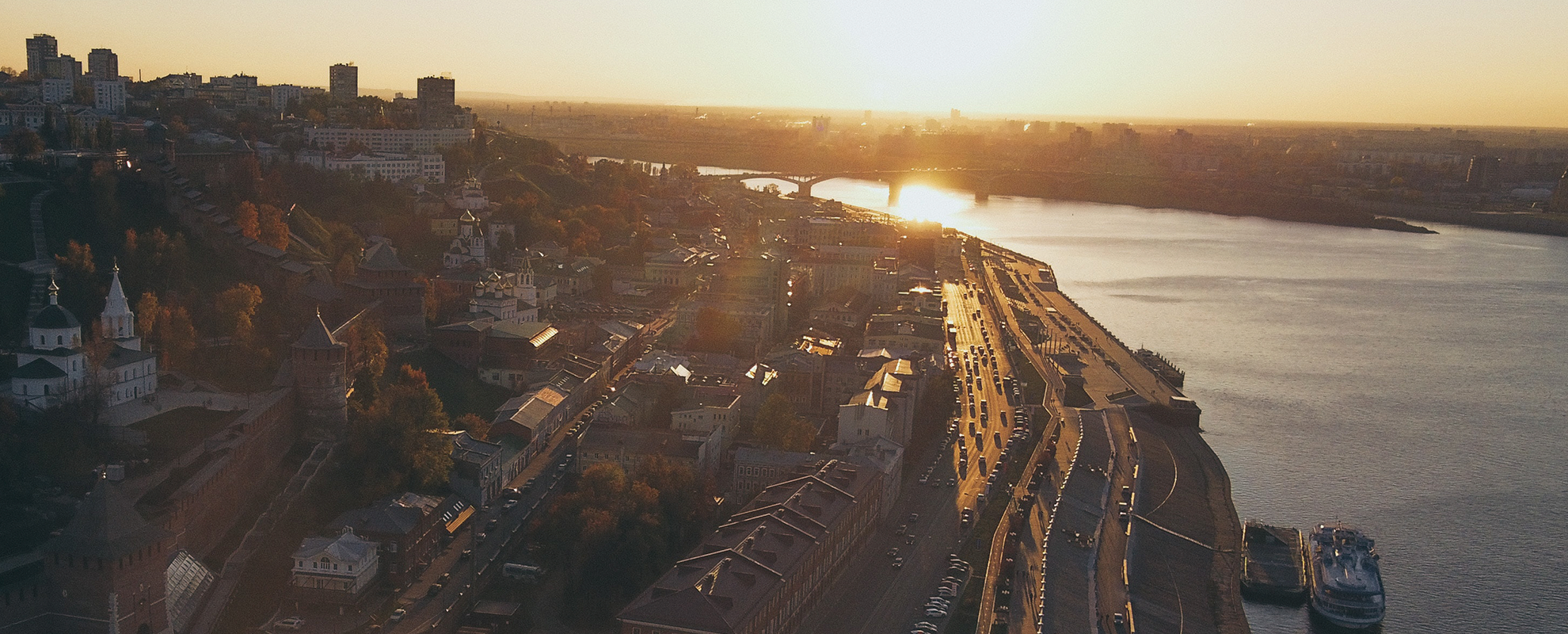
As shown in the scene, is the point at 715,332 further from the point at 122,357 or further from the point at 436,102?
the point at 436,102

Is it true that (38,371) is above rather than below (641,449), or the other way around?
above

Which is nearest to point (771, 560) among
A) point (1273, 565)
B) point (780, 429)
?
point (780, 429)

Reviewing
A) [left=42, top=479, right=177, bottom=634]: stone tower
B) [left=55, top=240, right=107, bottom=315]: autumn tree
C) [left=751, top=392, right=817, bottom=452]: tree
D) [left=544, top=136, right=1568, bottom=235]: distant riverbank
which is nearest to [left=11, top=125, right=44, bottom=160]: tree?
[left=55, top=240, right=107, bottom=315]: autumn tree

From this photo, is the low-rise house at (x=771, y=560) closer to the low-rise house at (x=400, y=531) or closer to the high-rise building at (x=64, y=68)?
the low-rise house at (x=400, y=531)

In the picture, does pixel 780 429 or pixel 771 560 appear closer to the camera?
pixel 771 560

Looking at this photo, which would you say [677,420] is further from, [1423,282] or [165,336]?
[1423,282]

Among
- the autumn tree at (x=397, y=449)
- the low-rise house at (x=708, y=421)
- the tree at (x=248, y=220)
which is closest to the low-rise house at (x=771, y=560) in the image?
the low-rise house at (x=708, y=421)
